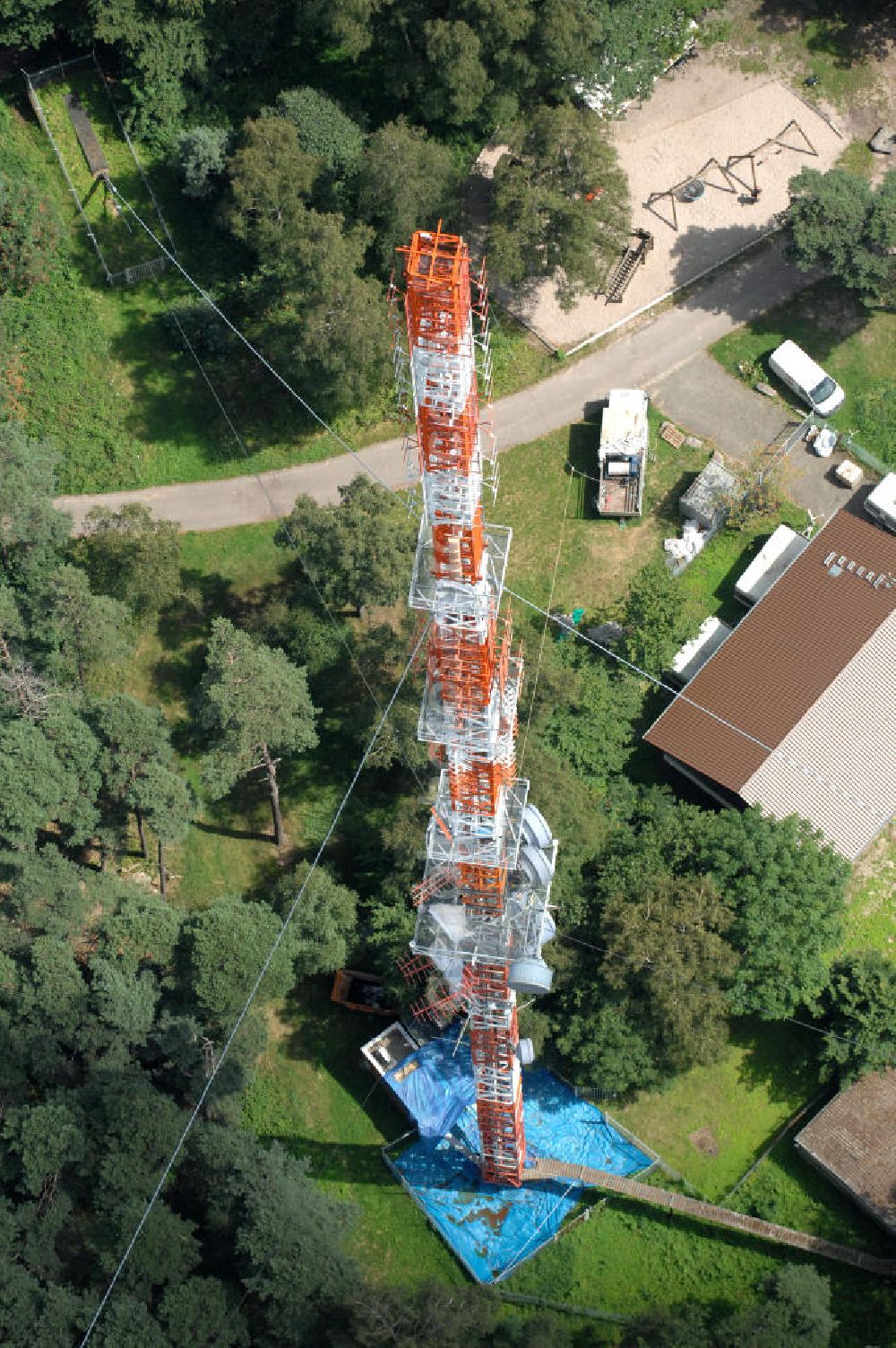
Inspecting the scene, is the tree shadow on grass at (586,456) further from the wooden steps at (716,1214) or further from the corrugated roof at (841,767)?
the wooden steps at (716,1214)

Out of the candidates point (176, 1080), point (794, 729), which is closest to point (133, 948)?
point (176, 1080)

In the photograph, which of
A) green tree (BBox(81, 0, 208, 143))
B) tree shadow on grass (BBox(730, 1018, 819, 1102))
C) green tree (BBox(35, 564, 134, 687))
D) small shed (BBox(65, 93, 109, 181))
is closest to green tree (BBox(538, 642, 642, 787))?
tree shadow on grass (BBox(730, 1018, 819, 1102))

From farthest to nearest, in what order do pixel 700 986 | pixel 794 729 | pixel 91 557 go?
pixel 91 557 < pixel 794 729 < pixel 700 986

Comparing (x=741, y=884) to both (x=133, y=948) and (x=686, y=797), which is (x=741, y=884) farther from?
(x=133, y=948)

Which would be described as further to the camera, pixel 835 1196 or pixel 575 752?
pixel 575 752

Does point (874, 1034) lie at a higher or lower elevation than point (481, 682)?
lower

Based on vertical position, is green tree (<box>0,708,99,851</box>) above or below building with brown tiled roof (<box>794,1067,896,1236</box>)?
below

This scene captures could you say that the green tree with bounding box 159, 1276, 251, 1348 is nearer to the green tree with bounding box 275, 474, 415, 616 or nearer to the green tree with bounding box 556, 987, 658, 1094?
the green tree with bounding box 556, 987, 658, 1094
